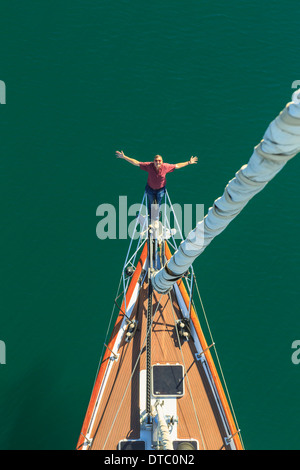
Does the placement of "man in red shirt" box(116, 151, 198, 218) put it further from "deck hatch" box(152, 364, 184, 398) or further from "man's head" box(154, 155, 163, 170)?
"deck hatch" box(152, 364, 184, 398)

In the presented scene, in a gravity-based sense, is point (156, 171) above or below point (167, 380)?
above

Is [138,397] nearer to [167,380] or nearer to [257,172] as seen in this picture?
[167,380]

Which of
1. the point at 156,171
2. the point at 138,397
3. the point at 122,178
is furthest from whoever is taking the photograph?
the point at 122,178

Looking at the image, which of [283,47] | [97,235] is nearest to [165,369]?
[97,235]

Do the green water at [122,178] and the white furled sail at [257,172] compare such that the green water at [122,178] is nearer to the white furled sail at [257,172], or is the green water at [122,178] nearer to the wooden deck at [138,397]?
the wooden deck at [138,397]

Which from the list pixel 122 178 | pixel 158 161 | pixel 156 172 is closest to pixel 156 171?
pixel 156 172

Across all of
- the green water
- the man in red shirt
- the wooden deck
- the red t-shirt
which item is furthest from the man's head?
the green water
